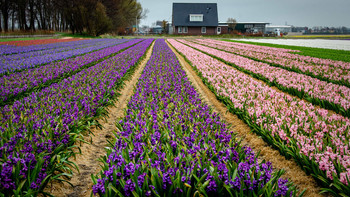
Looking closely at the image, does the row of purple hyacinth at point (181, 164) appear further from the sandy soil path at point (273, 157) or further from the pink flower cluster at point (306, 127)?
the pink flower cluster at point (306, 127)

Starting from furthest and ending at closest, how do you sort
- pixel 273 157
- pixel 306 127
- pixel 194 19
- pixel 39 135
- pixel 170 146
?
pixel 194 19 < pixel 306 127 < pixel 273 157 < pixel 39 135 < pixel 170 146

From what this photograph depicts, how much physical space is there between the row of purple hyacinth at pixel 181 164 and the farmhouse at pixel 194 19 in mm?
77456

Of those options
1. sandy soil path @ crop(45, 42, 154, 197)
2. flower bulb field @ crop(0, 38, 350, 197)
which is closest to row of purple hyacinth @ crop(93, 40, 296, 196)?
flower bulb field @ crop(0, 38, 350, 197)

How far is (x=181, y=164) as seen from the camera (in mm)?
3230

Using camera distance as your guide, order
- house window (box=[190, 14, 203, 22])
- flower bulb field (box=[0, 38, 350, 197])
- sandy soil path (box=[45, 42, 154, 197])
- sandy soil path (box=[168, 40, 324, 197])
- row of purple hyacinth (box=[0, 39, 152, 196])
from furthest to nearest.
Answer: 1. house window (box=[190, 14, 203, 22])
2. sandy soil path (box=[168, 40, 324, 197])
3. sandy soil path (box=[45, 42, 154, 197])
4. row of purple hyacinth (box=[0, 39, 152, 196])
5. flower bulb field (box=[0, 38, 350, 197])

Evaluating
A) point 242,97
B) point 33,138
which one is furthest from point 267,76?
point 33,138

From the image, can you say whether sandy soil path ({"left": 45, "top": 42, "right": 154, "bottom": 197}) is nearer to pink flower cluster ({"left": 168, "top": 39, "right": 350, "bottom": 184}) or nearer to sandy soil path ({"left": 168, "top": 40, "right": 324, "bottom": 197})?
sandy soil path ({"left": 168, "top": 40, "right": 324, "bottom": 197})

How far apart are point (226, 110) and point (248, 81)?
10.7ft

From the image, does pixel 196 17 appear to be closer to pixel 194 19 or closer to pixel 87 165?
pixel 194 19

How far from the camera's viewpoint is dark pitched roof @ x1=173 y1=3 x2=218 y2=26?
7975 centimetres

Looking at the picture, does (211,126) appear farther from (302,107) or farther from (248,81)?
(248,81)

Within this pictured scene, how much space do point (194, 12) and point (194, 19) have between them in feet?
11.8

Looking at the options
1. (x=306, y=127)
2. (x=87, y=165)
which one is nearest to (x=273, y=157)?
(x=306, y=127)

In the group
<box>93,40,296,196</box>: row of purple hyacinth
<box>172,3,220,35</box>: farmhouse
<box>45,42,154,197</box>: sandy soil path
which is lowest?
<box>45,42,154,197</box>: sandy soil path
